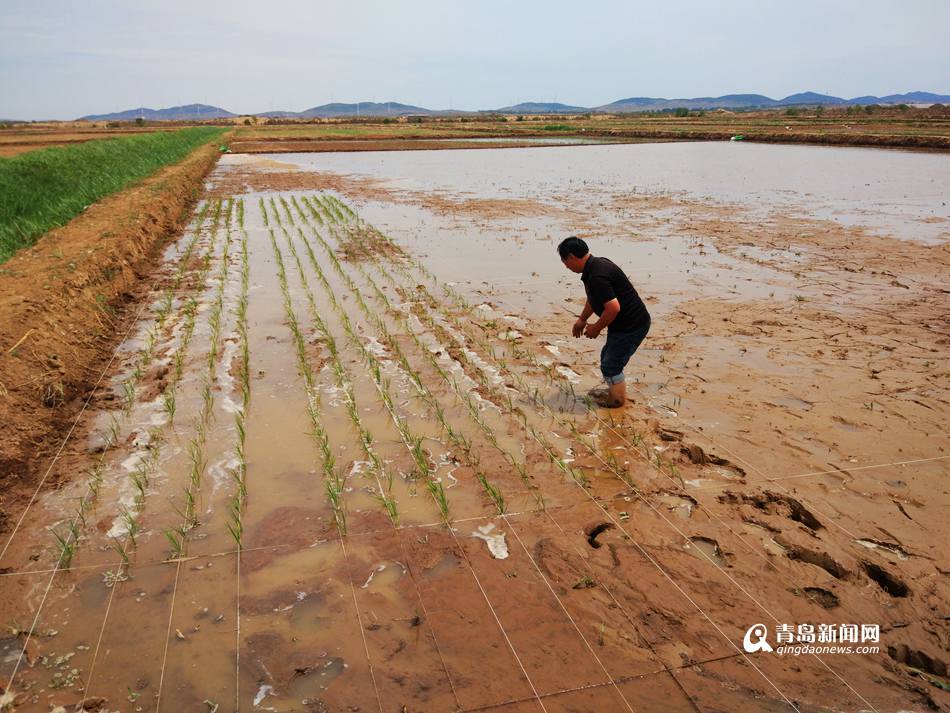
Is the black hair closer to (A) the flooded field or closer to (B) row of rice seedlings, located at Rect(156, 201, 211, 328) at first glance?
(A) the flooded field

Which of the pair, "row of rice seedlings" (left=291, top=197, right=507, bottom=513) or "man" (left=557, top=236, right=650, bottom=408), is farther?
"man" (left=557, top=236, right=650, bottom=408)

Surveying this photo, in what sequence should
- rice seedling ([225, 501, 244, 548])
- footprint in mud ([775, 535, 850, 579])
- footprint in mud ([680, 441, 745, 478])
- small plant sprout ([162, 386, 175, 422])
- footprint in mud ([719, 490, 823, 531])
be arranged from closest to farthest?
footprint in mud ([775, 535, 850, 579]) < rice seedling ([225, 501, 244, 548]) < footprint in mud ([719, 490, 823, 531]) < footprint in mud ([680, 441, 745, 478]) < small plant sprout ([162, 386, 175, 422])

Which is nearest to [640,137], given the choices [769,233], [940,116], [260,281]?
[940,116]

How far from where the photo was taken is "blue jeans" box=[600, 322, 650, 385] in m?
4.61

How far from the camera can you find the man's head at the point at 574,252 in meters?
4.28

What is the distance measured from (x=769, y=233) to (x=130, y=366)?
11.5 m

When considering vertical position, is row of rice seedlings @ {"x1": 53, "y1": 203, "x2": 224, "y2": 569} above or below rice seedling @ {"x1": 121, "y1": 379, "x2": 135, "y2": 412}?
below

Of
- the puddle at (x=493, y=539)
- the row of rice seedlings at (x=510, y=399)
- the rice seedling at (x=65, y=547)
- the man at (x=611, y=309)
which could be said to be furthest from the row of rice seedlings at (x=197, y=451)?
the man at (x=611, y=309)

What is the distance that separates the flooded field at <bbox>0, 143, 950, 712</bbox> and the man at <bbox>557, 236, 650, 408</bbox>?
1.25 ft

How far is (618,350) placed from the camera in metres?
4.67

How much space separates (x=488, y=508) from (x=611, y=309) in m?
1.80

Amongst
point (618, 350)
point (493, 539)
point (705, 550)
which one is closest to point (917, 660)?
point (705, 550)

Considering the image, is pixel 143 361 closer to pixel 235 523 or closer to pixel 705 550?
pixel 235 523

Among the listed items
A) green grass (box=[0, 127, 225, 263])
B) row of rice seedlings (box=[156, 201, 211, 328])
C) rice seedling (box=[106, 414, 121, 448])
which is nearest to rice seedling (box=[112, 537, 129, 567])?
rice seedling (box=[106, 414, 121, 448])
